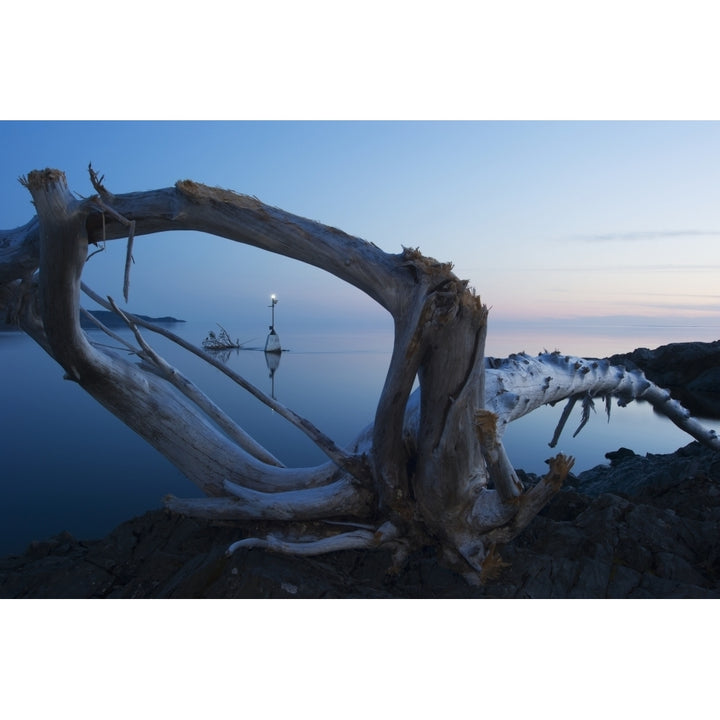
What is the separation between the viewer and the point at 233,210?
2.74 meters

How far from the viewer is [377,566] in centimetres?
287

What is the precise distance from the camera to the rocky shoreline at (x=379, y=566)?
104 inches

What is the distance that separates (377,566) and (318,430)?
30.1 inches

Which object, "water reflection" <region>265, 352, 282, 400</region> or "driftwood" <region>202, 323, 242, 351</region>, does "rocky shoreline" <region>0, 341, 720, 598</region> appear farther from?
"driftwood" <region>202, 323, 242, 351</region>

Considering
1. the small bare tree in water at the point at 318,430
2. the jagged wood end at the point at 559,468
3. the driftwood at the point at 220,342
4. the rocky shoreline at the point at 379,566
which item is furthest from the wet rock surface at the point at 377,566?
the driftwood at the point at 220,342

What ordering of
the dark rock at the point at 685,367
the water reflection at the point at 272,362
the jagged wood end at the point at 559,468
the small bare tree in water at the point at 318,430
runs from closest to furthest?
the jagged wood end at the point at 559,468, the small bare tree in water at the point at 318,430, the dark rock at the point at 685,367, the water reflection at the point at 272,362

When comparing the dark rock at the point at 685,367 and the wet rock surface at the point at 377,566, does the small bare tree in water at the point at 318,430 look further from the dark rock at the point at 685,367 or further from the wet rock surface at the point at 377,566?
the dark rock at the point at 685,367

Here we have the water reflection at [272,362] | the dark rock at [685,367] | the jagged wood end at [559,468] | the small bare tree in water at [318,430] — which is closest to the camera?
the jagged wood end at [559,468]

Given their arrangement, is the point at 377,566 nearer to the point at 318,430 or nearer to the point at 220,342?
the point at 318,430

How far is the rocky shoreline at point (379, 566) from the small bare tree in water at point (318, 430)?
11 cm

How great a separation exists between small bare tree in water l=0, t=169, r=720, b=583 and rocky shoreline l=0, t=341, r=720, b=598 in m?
0.11

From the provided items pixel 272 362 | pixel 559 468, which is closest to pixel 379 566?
pixel 559 468

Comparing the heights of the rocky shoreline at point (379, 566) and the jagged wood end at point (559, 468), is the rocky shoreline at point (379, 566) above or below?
below

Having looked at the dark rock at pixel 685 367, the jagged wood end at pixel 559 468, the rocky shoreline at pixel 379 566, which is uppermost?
the dark rock at pixel 685 367
